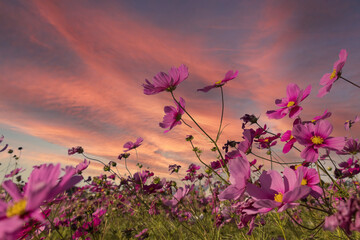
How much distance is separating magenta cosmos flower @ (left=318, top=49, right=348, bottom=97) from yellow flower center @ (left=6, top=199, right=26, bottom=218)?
1521mm

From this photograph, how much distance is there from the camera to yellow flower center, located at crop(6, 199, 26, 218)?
48cm

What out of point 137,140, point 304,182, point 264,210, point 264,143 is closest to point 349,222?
point 264,210

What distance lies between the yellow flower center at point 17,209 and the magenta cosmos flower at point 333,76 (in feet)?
4.99

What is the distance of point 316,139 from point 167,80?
0.84 metres

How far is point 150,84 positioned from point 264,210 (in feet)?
3.23

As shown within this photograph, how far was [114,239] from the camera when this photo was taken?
3027 millimetres

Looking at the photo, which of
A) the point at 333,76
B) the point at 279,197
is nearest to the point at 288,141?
the point at 279,197

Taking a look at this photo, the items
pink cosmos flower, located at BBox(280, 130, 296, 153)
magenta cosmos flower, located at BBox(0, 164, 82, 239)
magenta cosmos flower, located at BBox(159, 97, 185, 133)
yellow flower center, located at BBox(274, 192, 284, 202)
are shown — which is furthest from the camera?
magenta cosmos flower, located at BBox(159, 97, 185, 133)

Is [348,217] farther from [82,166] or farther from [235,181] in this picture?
[82,166]

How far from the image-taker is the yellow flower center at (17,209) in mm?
477

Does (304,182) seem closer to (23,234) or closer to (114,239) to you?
(23,234)

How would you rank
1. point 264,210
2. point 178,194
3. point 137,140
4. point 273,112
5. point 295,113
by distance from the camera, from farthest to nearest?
point 137,140 → point 178,194 → point 273,112 → point 295,113 → point 264,210

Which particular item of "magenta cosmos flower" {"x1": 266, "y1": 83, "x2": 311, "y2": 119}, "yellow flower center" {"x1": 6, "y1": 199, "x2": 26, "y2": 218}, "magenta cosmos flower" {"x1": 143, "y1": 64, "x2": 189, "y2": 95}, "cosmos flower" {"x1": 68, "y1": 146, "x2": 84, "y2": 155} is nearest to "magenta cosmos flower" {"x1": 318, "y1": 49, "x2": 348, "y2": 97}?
"magenta cosmos flower" {"x1": 266, "y1": 83, "x2": 311, "y2": 119}

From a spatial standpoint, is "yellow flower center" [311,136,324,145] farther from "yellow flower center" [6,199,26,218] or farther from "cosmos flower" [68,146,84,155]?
"cosmos flower" [68,146,84,155]
